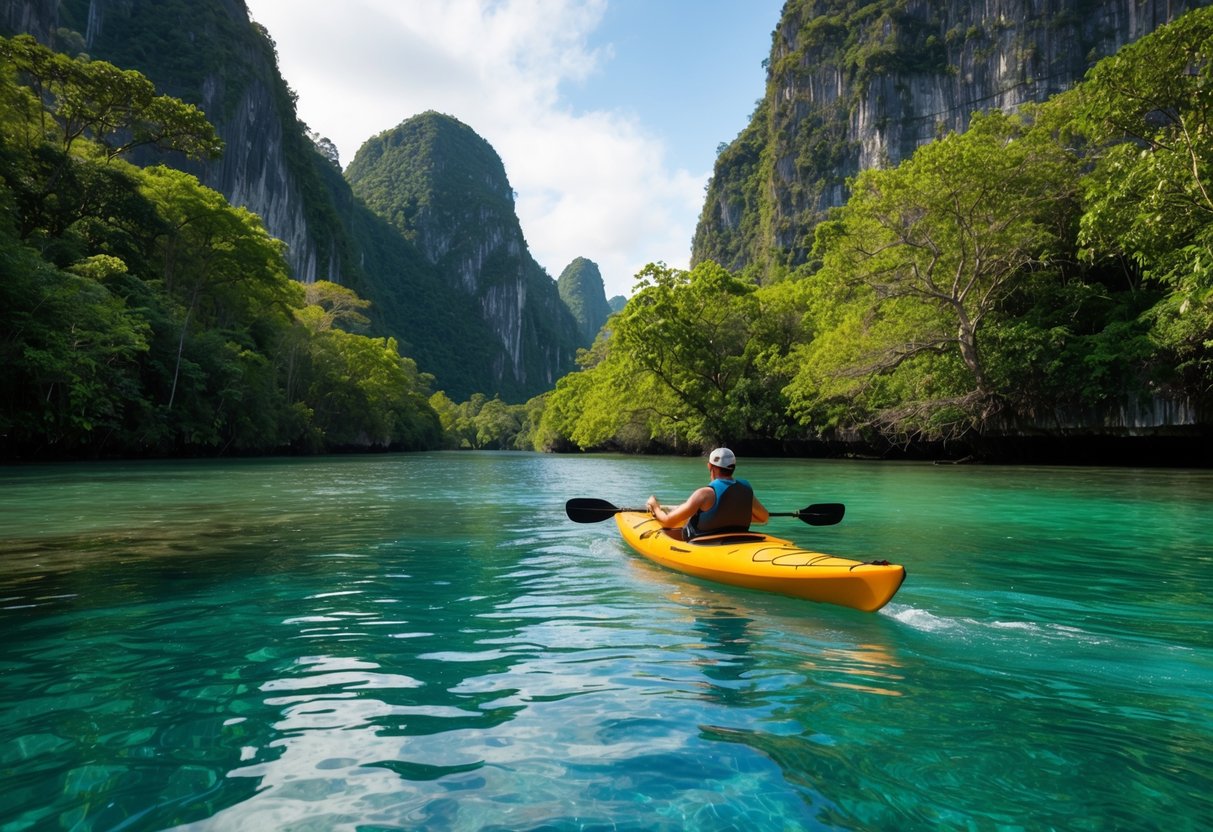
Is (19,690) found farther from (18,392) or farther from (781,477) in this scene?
(18,392)

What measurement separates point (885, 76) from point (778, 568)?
96.1 meters

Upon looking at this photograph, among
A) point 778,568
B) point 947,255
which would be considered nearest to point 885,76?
point 947,255

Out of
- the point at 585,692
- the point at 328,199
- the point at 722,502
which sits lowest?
the point at 585,692

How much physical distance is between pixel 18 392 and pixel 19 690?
19797 millimetres

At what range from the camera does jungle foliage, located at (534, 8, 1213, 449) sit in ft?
50.2

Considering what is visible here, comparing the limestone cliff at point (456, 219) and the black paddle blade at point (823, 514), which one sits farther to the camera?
the limestone cliff at point (456, 219)

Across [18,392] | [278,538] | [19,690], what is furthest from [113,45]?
[19,690]

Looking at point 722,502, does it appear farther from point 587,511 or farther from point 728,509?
point 587,511

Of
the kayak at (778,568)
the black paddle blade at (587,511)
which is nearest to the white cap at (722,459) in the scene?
the kayak at (778,568)

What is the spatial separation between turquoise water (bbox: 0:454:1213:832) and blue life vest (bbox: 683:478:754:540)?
56 centimetres

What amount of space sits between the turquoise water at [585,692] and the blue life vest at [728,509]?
561 millimetres

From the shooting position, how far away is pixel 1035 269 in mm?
22781

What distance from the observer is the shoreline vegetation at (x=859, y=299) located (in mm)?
16562

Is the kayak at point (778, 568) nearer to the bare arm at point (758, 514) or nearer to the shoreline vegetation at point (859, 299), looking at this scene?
the bare arm at point (758, 514)
